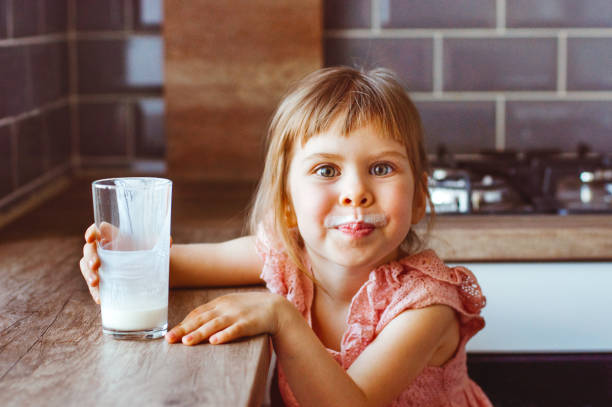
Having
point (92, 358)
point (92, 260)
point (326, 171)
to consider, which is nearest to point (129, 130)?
point (326, 171)

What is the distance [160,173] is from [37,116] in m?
0.35

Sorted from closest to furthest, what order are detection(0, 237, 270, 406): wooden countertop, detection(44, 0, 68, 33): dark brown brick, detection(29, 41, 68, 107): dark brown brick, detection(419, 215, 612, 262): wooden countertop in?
1. detection(0, 237, 270, 406): wooden countertop
2. detection(419, 215, 612, 262): wooden countertop
3. detection(29, 41, 68, 107): dark brown brick
4. detection(44, 0, 68, 33): dark brown brick

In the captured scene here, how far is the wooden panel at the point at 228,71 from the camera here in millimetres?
1860

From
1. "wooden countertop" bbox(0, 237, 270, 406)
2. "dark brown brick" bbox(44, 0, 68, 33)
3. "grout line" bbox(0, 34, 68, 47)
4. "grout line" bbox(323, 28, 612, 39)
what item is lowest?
"wooden countertop" bbox(0, 237, 270, 406)

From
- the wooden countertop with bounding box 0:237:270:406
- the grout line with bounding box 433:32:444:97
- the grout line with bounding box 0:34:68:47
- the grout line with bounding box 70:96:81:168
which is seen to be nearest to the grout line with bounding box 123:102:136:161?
the grout line with bounding box 70:96:81:168

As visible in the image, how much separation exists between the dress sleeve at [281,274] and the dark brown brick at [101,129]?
0.97 metres

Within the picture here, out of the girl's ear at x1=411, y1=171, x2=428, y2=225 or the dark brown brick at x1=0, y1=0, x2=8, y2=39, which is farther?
the dark brown brick at x1=0, y1=0, x2=8, y2=39

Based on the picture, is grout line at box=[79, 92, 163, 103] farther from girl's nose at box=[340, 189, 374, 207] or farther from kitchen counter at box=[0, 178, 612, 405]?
girl's nose at box=[340, 189, 374, 207]

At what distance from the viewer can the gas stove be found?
155cm

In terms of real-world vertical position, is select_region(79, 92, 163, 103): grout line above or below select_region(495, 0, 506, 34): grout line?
below

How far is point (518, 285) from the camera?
1.45 meters

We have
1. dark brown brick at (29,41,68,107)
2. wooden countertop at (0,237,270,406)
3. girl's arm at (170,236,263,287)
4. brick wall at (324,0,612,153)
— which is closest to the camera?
wooden countertop at (0,237,270,406)

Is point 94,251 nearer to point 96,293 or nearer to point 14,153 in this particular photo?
point 96,293

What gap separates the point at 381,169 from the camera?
1.10 m
